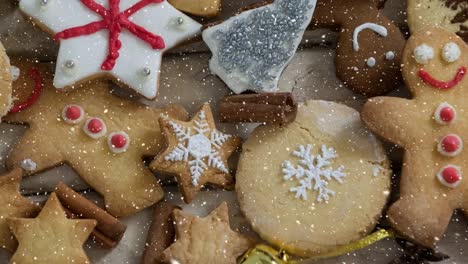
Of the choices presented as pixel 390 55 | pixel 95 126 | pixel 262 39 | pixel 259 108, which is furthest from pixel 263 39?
pixel 95 126

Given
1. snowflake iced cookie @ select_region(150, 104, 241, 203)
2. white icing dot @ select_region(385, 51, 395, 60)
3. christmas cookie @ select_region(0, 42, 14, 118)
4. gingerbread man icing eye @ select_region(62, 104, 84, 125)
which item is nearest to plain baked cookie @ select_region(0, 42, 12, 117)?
christmas cookie @ select_region(0, 42, 14, 118)

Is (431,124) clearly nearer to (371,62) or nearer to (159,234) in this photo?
(371,62)

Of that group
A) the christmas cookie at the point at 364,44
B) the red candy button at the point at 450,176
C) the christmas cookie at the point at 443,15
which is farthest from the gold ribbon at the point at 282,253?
the christmas cookie at the point at 443,15

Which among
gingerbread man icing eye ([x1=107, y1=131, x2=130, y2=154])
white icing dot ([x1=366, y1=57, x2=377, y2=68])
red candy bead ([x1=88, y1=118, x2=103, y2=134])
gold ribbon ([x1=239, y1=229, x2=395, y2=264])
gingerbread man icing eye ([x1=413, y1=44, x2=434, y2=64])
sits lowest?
gold ribbon ([x1=239, y1=229, x2=395, y2=264])

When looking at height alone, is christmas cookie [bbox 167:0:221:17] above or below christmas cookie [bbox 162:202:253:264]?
above

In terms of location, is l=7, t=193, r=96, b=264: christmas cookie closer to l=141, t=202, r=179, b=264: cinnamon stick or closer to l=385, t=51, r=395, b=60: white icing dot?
l=141, t=202, r=179, b=264: cinnamon stick

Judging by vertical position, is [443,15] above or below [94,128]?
above

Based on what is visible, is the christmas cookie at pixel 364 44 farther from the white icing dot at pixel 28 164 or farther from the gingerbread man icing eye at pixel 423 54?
the white icing dot at pixel 28 164
